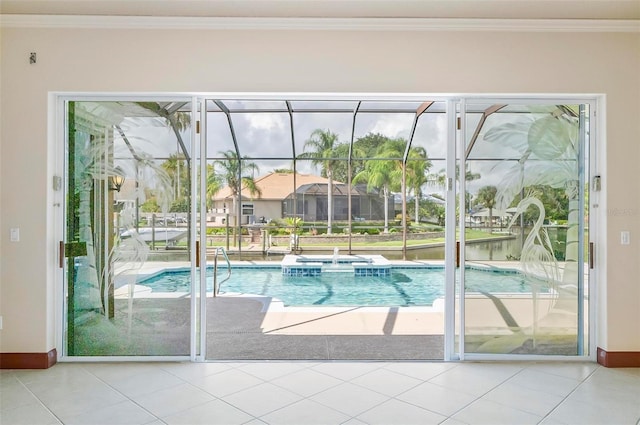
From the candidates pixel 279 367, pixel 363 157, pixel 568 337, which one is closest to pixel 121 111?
pixel 279 367

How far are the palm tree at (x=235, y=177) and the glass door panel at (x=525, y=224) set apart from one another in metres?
7.71

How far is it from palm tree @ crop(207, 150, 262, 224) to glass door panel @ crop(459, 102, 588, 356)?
25.3 feet

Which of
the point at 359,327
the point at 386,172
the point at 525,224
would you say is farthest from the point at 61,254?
the point at 386,172

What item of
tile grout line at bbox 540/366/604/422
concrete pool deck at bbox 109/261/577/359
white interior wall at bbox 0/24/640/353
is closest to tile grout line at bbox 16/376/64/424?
white interior wall at bbox 0/24/640/353

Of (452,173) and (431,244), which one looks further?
(431,244)

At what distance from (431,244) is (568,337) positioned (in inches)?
333

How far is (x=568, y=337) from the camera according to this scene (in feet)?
12.1

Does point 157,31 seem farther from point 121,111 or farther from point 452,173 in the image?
point 452,173

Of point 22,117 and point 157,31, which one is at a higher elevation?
point 157,31

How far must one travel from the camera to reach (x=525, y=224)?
367 cm

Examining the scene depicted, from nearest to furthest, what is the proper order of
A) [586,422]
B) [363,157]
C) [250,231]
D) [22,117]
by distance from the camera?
[586,422] < [22,117] < [363,157] < [250,231]

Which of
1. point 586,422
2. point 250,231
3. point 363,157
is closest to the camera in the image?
point 586,422

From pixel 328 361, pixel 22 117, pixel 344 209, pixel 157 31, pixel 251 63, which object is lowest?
pixel 328 361

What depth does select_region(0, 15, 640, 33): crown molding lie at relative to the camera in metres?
3.44
